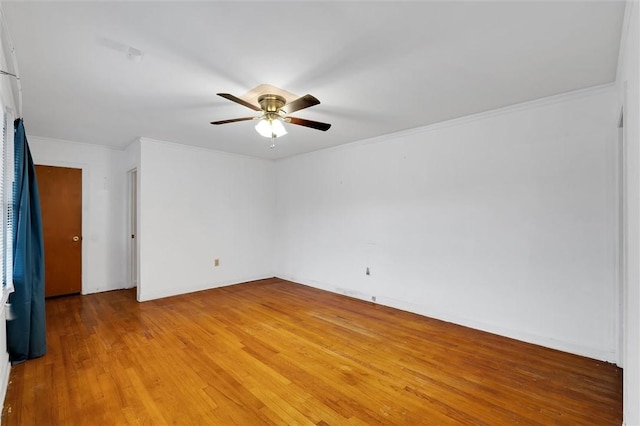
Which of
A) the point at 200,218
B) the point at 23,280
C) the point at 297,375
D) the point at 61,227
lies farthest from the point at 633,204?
the point at 61,227

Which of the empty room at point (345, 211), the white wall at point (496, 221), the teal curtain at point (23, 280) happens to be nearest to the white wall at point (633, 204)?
the empty room at point (345, 211)

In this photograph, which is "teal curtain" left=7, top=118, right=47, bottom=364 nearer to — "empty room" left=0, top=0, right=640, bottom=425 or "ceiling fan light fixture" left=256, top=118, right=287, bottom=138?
"empty room" left=0, top=0, right=640, bottom=425

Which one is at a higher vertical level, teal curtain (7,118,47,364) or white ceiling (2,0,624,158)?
white ceiling (2,0,624,158)

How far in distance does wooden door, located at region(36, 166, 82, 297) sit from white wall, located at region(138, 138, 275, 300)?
1.20 m

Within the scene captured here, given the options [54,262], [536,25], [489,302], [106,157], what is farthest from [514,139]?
[54,262]

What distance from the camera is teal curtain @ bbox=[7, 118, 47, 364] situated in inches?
99.2

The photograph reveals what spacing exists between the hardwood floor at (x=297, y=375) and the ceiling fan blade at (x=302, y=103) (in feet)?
6.98

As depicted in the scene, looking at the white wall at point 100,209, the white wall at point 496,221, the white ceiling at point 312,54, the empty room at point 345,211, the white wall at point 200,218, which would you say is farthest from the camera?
the white wall at point 100,209

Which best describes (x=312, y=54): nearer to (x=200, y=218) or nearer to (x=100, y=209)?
(x=200, y=218)

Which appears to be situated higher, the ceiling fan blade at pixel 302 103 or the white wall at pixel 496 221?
the ceiling fan blade at pixel 302 103

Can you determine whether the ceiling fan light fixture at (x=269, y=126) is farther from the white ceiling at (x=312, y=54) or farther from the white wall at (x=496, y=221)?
the white wall at (x=496, y=221)

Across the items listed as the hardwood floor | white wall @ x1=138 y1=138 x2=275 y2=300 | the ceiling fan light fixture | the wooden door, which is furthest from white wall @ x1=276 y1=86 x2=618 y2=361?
the wooden door

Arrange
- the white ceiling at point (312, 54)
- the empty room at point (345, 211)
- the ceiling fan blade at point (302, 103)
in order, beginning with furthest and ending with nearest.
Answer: the ceiling fan blade at point (302, 103) < the empty room at point (345, 211) < the white ceiling at point (312, 54)

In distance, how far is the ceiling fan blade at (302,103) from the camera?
216 cm
